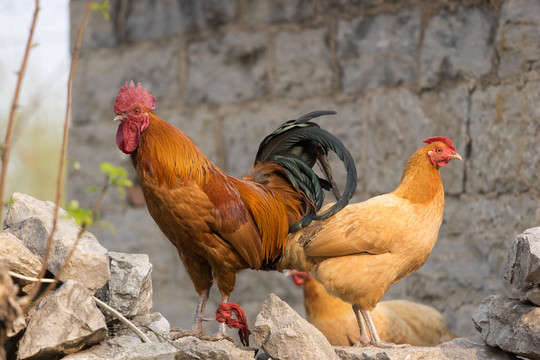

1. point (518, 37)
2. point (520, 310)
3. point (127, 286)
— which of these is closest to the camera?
point (520, 310)

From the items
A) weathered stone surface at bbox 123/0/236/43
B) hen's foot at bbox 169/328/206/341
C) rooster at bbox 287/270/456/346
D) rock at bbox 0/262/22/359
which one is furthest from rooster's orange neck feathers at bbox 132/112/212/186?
weathered stone surface at bbox 123/0/236/43

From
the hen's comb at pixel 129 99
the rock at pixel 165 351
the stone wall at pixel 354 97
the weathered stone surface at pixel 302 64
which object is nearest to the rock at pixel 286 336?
the rock at pixel 165 351

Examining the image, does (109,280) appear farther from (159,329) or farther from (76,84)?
(76,84)

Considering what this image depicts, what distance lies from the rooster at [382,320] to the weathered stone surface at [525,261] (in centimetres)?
106

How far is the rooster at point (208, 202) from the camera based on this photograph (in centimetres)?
260

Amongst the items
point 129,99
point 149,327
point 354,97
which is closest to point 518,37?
point 354,97

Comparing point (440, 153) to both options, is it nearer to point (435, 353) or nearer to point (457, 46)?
point (435, 353)

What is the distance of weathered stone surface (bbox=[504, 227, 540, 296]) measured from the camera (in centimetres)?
246

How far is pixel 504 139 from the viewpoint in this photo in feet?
13.4

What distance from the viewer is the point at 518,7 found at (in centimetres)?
402

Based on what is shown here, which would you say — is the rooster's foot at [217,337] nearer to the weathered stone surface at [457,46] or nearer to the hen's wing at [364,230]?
the hen's wing at [364,230]

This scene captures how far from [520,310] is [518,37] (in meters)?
2.01

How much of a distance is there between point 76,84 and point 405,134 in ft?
9.64

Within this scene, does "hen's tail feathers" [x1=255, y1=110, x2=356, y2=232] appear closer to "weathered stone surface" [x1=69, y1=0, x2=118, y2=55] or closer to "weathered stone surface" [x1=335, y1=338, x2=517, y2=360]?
"weathered stone surface" [x1=335, y1=338, x2=517, y2=360]
